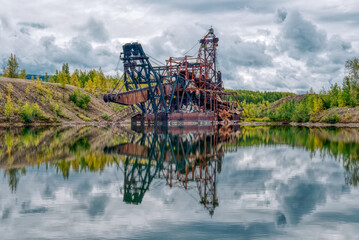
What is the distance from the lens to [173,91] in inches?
2365

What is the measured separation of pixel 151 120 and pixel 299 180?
5001 centimetres

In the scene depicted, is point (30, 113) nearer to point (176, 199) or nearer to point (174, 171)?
point (174, 171)

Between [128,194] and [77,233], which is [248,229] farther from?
[128,194]

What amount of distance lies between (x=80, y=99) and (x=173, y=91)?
125 ft

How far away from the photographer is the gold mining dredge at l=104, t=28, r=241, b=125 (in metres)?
55.9

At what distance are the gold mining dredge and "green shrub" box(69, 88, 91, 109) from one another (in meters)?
25.0

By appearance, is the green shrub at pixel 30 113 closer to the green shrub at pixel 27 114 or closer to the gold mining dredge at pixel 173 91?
the green shrub at pixel 27 114

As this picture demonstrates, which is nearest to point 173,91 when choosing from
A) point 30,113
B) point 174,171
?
point 30,113

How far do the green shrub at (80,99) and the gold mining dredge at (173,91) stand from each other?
25.0 metres

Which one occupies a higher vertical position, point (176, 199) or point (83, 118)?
point (83, 118)

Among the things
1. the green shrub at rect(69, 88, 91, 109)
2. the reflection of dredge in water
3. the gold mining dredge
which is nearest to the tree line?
the green shrub at rect(69, 88, 91, 109)

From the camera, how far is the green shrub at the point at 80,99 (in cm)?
8950

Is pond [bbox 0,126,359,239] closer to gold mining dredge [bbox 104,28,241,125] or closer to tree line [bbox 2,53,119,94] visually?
gold mining dredge [bbox 104,28,241,125]

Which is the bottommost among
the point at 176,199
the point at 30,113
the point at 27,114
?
the point at 176,199
